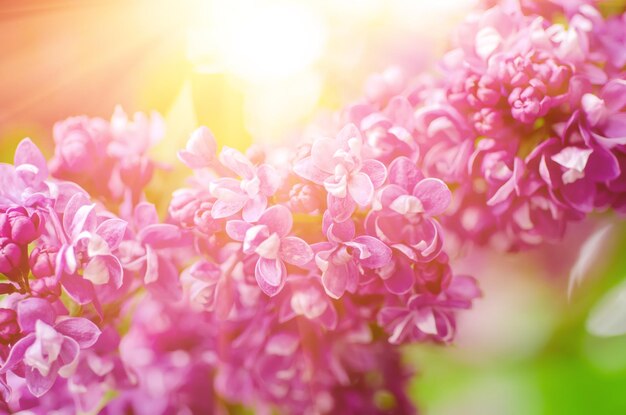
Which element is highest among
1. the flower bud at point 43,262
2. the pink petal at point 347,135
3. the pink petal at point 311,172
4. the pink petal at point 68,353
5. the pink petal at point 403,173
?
the pink petal at point 347,135

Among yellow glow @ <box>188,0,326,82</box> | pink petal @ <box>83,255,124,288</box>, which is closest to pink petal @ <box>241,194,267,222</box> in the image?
pink petal @ <box>83,255,124,288</box>

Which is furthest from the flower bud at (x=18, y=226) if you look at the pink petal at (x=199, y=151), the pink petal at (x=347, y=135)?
the pink petal at (x=347, y=135)

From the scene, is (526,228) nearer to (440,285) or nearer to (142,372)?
(440,285)

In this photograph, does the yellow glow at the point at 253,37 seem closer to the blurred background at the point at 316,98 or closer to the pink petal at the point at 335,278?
the blurred background at the point at 316,98

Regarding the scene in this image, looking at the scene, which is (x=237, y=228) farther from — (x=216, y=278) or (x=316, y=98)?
(x=316, y=98)

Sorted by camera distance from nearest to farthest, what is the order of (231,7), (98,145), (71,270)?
1. (71,270)
2. (98,145)
3. (231,7)

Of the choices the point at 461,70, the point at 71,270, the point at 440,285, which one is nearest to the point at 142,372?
the point at 71,270
